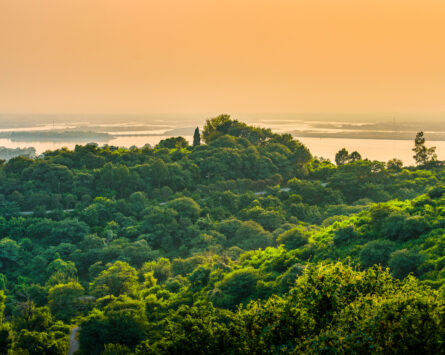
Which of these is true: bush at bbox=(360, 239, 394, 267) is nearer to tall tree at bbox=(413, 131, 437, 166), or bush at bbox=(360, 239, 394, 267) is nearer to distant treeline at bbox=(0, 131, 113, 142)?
tall tree at bbox=(413, 131, 437, 166)

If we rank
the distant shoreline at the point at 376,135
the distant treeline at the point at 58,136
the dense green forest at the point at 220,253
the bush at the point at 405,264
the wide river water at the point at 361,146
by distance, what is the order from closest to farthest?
1. the dense green forest at the point at 220,253
2. the bush at the point at 405,264
3. the wide river water at the point at 361,146
4. the distant shoreline at the point at 376,135
5. the distant treeline at the point at 58,136

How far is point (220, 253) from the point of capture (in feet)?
89.1

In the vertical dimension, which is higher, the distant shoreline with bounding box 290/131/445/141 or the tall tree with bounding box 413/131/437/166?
the distant shoreline with bounding box 290/131/445/141

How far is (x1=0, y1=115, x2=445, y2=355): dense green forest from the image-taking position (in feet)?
30.8

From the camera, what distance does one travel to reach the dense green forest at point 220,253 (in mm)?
9398

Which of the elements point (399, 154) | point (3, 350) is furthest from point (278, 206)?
point (399, 154)

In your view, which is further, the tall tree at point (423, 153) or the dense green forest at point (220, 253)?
the tall tree at point (423, 153)

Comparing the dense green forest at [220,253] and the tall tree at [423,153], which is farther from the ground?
the tall tree at [423,153]

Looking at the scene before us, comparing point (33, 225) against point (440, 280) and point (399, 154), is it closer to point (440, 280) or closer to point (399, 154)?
point (440, 280)

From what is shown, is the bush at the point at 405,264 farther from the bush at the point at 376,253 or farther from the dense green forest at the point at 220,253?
the bush at the point at 376,253

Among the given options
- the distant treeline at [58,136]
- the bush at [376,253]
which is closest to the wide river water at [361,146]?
the distant treeline at [58,136]

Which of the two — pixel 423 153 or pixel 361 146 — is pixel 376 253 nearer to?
pixel 423 153

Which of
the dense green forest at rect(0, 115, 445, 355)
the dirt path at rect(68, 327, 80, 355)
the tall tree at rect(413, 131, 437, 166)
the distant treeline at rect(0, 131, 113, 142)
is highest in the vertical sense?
the distant treeline at rect(0, 131, 113, 142)

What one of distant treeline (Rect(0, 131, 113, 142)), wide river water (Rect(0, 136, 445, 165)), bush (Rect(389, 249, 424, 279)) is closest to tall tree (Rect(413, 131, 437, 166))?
wide river water (Rect(0, 136, 445, 165))
